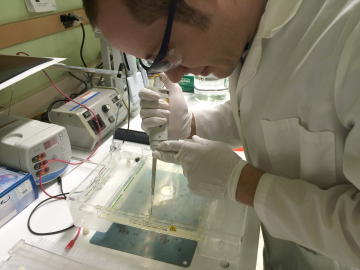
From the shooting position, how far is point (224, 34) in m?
0.74

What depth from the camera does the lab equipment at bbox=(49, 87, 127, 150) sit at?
140 centimetres

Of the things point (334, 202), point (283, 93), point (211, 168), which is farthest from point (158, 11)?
point (334, 202)

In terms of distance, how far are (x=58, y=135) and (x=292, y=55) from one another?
1015 mm

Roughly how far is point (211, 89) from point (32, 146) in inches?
51.1

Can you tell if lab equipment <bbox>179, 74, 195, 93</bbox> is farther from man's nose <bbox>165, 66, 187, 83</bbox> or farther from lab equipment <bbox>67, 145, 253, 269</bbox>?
man's nose <bbox>165, 66, 187, 83</bbox>

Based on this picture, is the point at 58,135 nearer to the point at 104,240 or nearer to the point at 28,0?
the point at 104,240

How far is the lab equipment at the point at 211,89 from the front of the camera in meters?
1.98

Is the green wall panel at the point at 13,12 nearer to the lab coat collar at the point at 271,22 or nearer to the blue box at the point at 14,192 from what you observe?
the blue box at the point at 14,192

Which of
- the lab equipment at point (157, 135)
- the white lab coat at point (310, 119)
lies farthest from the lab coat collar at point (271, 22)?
the lab equipment at point (157, 135)

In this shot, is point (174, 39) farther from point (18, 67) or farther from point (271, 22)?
point (18, 67)

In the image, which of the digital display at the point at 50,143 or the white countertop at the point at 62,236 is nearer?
the white countertop at the point at 62,236

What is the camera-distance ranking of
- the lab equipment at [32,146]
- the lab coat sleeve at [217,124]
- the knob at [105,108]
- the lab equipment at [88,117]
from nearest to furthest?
1. the lab equipment at [32,146]
2. the lab coat sleeve at [217,124]
3. the lab equipment at [88,117]
4. the knob at [105,108]

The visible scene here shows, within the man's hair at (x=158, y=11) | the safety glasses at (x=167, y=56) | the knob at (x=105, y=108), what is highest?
the man's hair at (x=158, y=11)


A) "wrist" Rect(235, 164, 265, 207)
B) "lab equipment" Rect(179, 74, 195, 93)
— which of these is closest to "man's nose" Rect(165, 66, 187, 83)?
"wrist" Rect(235, 164, 265, 207)
